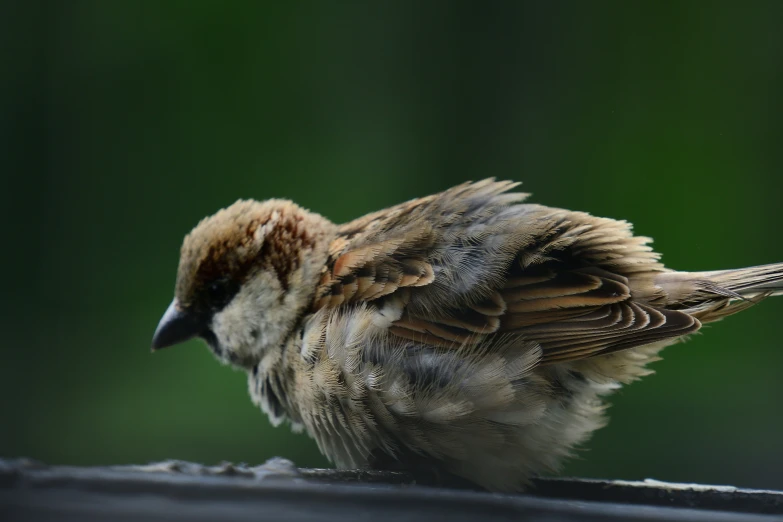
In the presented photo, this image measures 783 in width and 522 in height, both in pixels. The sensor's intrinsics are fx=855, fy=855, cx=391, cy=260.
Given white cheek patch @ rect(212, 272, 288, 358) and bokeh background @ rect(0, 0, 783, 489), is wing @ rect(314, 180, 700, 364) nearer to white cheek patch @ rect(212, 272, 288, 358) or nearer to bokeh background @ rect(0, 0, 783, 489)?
white cheek patch @ rect(212, 272, 288, 358)

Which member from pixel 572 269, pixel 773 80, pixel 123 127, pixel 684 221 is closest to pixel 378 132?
pixel 123 127

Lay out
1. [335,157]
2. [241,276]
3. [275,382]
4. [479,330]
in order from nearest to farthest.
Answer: [479,330] < [275,382] < [241,276] < [335,157]

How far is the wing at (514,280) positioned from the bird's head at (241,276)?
0.16m

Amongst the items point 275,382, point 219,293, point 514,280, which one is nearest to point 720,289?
point 514,280

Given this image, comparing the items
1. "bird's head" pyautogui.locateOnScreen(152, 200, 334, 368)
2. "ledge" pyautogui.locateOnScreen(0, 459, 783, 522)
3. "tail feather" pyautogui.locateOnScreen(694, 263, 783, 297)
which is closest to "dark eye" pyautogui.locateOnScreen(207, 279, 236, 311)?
"bird's head" pyautogui.locateOnScreen(152, 200, 334, 368)

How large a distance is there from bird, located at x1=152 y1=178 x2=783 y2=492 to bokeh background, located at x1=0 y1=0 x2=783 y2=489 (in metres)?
1.29

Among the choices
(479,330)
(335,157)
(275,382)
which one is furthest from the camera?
(335,157)

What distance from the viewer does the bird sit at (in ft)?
5.68

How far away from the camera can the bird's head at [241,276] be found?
82.4 inches

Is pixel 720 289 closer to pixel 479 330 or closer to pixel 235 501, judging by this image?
pixel 479 330

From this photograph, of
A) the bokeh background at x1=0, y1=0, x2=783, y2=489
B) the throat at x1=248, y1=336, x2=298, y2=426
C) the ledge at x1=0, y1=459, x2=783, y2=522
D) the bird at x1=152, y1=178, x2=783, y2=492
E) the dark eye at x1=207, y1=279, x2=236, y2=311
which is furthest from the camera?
the bokeh background at x1=0, y1=0, x2=783, y2=489

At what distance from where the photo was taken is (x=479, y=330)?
1.77 m

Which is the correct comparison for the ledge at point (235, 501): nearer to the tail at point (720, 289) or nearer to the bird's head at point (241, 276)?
the tail at point (720, 289)

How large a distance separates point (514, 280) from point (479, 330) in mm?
139
